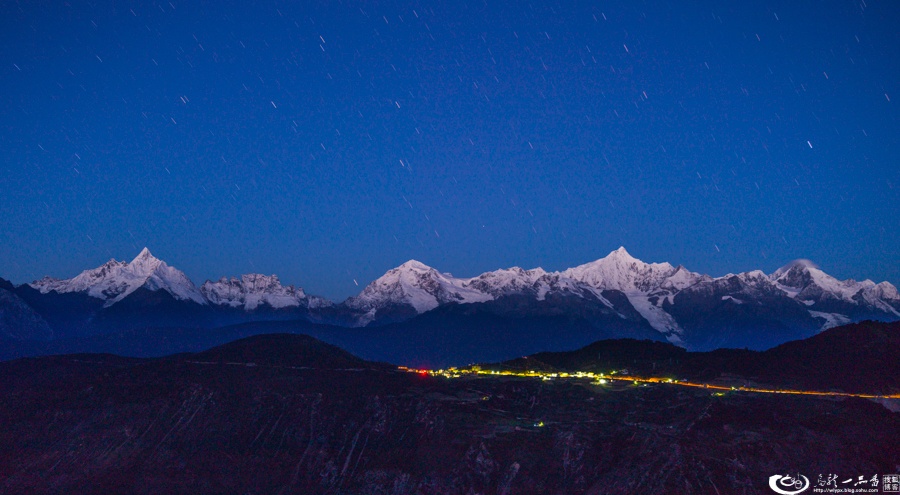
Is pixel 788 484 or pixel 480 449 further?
pixel 480 449

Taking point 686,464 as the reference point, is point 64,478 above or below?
below

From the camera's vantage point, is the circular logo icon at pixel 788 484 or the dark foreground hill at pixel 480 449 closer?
the circular logo icon at pixel 788 484

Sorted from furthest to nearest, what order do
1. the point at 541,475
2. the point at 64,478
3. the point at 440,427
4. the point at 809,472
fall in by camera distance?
Answer: the point at 440,427 < the point at 64,478 < the point at 541,475 < the point at 809,472

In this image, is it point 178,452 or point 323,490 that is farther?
point 178,452

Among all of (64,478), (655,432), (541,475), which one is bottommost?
(64,478)

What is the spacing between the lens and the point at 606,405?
7741 inches

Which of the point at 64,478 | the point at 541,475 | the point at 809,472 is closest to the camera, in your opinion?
the point at 809,472

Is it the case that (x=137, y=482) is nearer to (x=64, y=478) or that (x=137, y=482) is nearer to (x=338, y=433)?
(x=64, y=478)

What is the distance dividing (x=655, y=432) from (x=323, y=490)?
79.0 meters

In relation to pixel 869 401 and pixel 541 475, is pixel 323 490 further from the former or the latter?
pixel 869 401

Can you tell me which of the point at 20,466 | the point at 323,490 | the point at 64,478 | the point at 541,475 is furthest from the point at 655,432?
the point at 20,466

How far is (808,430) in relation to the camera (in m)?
164

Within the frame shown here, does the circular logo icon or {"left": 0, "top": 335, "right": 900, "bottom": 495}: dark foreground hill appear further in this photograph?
{"left": 0, "top": 335, "right": 900, "bottom": 495}: dark foreground hill

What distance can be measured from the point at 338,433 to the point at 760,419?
10571cm
